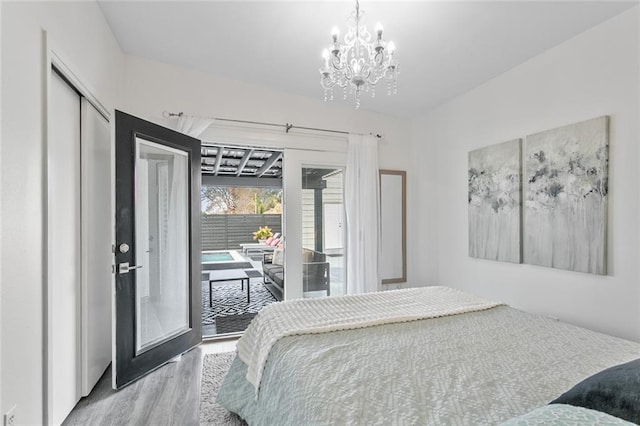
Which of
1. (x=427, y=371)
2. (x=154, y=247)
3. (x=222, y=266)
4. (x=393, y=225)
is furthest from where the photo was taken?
(x=222, y=266)

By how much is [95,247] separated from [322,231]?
2.21 metres

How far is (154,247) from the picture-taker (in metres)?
2.79

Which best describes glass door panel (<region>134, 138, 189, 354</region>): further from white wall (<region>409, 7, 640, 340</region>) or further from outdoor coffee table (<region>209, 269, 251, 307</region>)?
white wall (<region>409, 7, 640, 340</region>)

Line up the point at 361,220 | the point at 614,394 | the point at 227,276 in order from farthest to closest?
the point at 227,276 < the point at 361,220 < the point at 614,394

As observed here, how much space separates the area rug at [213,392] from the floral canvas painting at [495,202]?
2.44 meters

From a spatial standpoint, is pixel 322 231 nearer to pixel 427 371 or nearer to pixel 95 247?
pixel 95 247

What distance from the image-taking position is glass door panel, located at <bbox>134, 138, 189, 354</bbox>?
2607 mm

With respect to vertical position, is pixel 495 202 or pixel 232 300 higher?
pixel 495 202

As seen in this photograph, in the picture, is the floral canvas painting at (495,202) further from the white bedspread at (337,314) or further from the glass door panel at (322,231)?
the glass door panel at (322,231)

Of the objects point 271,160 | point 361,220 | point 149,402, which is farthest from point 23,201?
point 271,160

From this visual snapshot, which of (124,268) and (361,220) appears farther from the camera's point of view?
(361,220)

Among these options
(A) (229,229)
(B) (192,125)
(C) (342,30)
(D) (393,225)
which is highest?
(C) (342,30)

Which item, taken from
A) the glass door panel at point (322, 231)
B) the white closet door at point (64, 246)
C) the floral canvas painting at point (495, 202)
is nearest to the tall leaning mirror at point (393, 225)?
the glass door panel at point (322, 231)

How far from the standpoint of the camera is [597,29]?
217 centimetres
